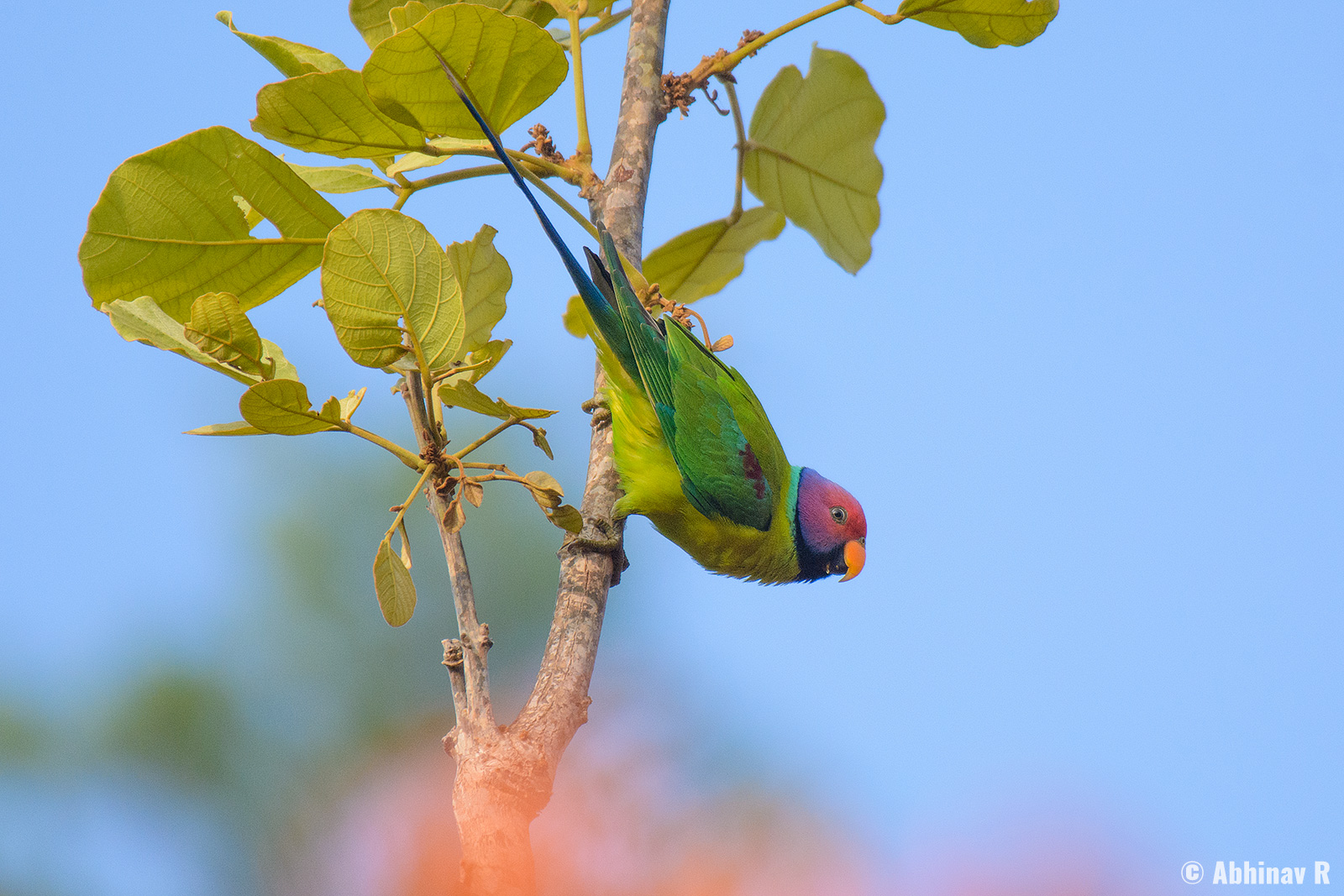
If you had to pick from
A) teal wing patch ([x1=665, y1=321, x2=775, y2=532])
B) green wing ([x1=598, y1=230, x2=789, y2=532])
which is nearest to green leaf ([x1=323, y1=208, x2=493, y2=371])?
green wing ([x1=598, y1=230, x2=789, y2=532])

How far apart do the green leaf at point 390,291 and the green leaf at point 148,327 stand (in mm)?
218

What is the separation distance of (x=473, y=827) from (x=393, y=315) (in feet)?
2.47

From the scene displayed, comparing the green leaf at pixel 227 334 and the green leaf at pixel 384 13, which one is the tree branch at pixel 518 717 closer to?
the green leaf at pixel 227 334

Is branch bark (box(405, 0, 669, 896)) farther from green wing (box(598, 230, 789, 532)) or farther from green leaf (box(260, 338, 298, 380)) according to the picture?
green wing (box(598, 230, 789, 532))

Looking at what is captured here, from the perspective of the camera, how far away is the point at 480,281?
168 centimetres

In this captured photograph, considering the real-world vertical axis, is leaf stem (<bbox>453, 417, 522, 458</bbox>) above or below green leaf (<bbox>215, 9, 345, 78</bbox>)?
below

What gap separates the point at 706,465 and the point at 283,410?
1.48 meters

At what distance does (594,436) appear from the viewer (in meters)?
2.29

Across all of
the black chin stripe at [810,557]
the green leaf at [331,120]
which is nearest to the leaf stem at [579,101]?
the green leaf at [331,120]

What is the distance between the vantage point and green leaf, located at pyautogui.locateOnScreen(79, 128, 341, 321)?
1.63m

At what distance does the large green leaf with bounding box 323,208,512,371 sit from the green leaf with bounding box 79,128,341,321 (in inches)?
14.2

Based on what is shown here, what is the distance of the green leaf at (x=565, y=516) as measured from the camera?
1603mm

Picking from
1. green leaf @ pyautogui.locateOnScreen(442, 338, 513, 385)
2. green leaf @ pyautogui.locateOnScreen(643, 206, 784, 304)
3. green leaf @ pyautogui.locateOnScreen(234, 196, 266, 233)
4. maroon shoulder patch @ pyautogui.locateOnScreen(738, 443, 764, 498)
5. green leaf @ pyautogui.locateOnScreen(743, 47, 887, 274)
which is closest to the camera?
green leaf @ pyautogui.locateOnScreen(442, 338, 513, 385)

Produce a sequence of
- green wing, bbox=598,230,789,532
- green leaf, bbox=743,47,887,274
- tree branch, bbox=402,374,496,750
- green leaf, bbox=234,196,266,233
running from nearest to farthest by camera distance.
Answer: tree branch, bbox=402,374,496,750 < green leaf, bbox=234,196,266,233 < green leaf, bbox=743,47,887,274 < green wing, bbox=598,230,789,532
